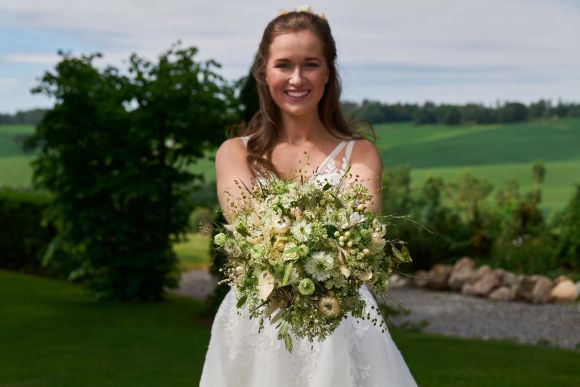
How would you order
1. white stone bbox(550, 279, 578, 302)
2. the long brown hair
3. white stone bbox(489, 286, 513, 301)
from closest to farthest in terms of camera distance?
the long brown hair < white stone bbox(550, 279, 578, 302) < white stone bbox(489, 286, 513, 301)

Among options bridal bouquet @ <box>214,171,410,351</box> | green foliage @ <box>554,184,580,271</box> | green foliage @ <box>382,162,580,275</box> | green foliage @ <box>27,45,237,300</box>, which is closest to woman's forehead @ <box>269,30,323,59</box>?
bridal bouquet @ <box>214,171,410,351</box>

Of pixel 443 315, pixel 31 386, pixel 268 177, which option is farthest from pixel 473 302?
pixel 268 177

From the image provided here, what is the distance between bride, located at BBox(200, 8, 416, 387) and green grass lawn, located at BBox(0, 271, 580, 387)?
422 cm

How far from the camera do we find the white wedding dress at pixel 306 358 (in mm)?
3828

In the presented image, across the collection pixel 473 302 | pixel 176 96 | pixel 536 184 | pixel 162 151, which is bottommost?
pixel 473 302

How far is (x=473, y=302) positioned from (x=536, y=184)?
22.1ft

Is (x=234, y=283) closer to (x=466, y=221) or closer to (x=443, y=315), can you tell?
(x=443, y=315)

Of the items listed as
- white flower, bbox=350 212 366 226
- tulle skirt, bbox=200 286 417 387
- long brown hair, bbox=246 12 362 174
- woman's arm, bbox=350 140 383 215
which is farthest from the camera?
long brown hair, bbox=246 12 362 174

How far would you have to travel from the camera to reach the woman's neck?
14.3 ft

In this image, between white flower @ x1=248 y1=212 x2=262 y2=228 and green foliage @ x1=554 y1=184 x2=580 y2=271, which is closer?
white flower @ x1=248 y1=212 x2=262 y2=228

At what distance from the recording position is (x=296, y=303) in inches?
128

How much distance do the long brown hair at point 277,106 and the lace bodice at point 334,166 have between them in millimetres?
72

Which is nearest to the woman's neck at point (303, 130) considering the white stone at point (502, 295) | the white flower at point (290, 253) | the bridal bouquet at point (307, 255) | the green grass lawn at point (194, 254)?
the bridal bouquet at point (307, 255)

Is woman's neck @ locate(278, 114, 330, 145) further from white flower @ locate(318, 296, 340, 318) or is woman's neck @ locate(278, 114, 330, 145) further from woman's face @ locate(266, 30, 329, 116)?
white flower @ locate(318, 296, 340, 318)
